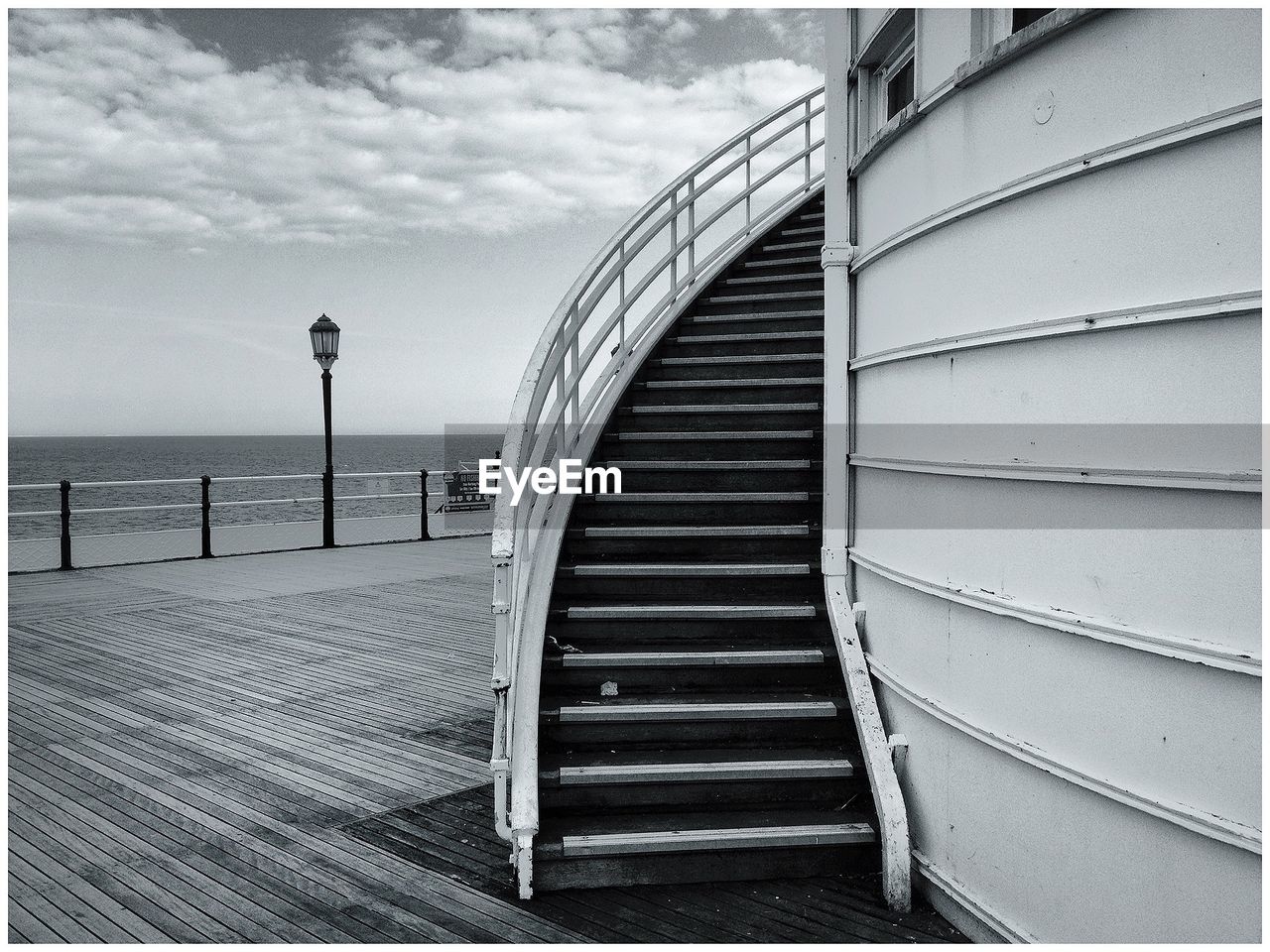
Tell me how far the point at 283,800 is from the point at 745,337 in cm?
451

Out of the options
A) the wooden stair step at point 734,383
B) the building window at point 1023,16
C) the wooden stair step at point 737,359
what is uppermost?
the building window at point 1023,16

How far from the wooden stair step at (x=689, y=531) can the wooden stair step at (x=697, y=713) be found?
136cm

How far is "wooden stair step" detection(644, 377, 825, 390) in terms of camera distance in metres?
6.94

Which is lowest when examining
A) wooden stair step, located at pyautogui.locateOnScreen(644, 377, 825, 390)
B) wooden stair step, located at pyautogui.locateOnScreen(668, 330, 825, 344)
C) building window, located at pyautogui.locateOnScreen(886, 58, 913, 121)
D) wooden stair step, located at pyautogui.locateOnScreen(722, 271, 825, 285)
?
wooden stair step, located at pyautogui.locateOnScreen(644, 377, 825, 390)

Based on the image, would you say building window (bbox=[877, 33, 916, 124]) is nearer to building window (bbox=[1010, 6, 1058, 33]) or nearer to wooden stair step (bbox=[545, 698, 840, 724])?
building window (bbox=[1010, 6, 1058, 33])

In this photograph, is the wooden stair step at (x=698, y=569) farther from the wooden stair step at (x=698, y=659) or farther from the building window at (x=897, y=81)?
the building window at (x=897, y=81)

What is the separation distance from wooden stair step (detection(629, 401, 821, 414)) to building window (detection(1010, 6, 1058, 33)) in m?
3.43

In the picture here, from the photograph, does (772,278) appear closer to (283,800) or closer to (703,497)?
(703,497)

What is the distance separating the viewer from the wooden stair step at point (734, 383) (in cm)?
694

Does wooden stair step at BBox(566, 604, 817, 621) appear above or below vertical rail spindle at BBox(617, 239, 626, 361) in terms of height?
below

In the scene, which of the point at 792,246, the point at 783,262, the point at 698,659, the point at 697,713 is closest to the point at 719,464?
the point at 698,659

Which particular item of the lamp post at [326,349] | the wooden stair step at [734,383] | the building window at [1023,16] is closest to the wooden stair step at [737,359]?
the wooden stair step at [734,383]

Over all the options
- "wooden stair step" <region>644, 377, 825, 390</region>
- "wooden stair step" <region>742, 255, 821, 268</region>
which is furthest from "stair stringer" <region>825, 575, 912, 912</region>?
"wooden stair step" <region>742, 255, 821, 268</region>

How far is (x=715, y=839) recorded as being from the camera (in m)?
4.15
